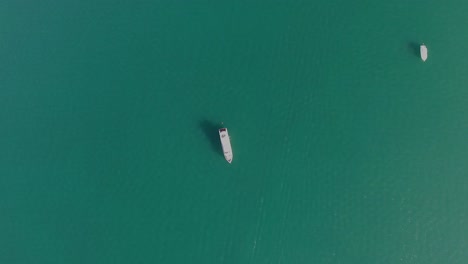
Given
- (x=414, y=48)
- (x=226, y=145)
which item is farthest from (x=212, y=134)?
(x=414, y=48)

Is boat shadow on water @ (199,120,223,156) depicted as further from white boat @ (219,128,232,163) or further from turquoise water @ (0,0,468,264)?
white boat @ (219,128,232,163)

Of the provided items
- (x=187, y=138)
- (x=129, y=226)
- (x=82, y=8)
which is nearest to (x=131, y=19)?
(x=82, y=8)

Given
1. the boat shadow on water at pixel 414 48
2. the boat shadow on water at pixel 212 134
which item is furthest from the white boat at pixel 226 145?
the boat shadow on water at pixel 414 48

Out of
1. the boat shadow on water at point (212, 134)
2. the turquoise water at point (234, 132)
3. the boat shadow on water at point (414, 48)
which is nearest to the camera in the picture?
the turquoise water at point (234, 132)

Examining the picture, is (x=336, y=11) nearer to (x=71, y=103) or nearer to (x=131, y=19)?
(x=131, y=19)

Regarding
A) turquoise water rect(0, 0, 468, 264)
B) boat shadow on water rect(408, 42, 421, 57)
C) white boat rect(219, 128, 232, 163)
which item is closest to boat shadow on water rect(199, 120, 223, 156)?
turquoise water rect(0, 0, 468, 264)

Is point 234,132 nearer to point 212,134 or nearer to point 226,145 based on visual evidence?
point 226,145

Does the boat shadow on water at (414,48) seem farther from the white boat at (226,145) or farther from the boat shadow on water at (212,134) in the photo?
the boat shadow on water at (212,134)
